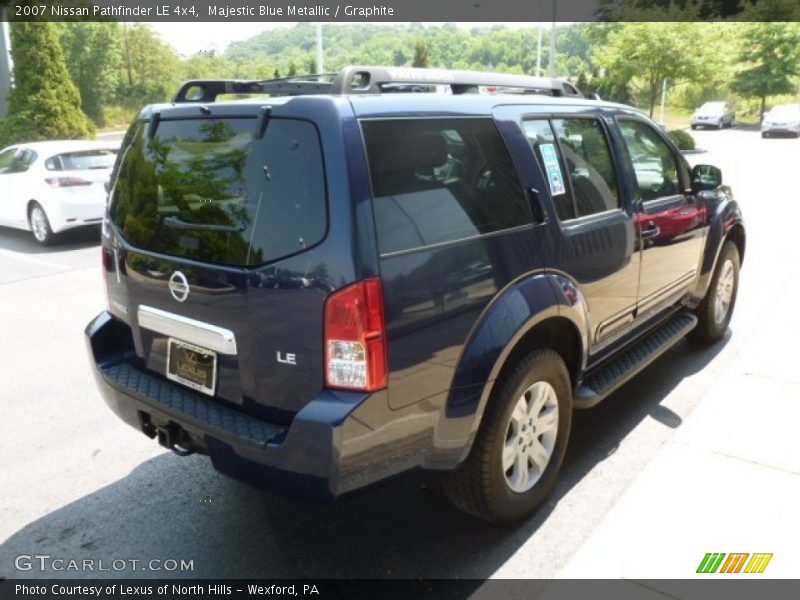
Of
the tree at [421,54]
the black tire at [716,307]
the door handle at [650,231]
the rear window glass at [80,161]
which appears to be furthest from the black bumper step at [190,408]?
the tree at [421,54]

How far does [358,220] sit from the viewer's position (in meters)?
2.33

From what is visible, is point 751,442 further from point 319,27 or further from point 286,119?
point 319,27

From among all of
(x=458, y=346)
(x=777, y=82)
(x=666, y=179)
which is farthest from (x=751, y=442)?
(x=777, y=82)

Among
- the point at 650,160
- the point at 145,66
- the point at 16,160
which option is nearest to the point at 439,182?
the point at 650,160

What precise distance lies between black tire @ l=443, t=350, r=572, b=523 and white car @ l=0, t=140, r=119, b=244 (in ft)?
27.9

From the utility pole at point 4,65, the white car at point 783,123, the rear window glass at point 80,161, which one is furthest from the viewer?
the white car at point 783,123

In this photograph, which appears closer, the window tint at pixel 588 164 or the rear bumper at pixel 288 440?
the rear bumper at pixel 288 440

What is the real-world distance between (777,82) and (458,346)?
4628 centimetres

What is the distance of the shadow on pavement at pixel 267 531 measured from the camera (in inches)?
114

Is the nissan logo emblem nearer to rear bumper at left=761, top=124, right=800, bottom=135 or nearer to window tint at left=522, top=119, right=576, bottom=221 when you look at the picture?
window tint at left=522, top=119, right=576, bottom=221

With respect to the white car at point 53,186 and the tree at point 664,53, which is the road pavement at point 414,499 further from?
the tree at point 664,53

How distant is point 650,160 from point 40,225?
914 centimetres

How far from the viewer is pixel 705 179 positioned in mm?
4852

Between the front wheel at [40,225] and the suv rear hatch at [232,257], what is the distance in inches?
322
